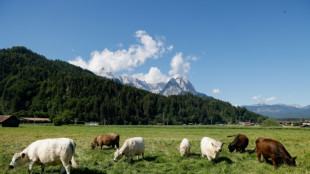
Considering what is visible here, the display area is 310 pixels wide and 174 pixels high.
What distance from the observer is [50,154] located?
35.8ft

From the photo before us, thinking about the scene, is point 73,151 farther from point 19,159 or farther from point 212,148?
point 212,148

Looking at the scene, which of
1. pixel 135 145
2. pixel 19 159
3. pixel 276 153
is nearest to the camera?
pixel 19 159

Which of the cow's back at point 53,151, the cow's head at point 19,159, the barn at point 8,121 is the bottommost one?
the barn at point 8,121

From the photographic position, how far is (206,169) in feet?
42.7

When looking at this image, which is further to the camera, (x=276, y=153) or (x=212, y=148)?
(x=212, y=148)

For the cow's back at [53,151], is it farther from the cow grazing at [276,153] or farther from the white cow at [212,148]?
the cow grazing at [276,153]

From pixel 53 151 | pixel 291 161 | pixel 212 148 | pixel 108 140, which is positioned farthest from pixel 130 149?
pixel 291 161

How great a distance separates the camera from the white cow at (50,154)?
1080 centimetres

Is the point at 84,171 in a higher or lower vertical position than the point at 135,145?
lower

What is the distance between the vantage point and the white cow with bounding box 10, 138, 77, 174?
1080cm

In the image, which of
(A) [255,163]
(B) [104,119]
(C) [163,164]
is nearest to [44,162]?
(C) [163,164]

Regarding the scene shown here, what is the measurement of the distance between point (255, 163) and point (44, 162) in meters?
14.3

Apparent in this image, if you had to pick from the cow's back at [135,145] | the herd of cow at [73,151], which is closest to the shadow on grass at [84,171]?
the herd of cow at [73,151]

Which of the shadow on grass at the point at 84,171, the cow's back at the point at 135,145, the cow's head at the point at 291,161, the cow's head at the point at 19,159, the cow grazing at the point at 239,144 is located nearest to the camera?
the cow's head at the point at 19,159
